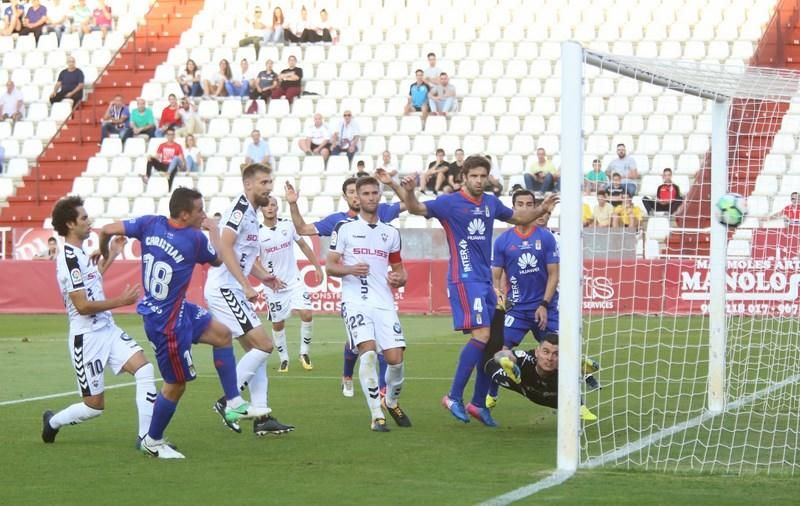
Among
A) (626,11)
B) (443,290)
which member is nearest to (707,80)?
(443,290)

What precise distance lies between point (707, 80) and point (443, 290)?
15371mm

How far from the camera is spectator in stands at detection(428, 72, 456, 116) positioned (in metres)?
29.9

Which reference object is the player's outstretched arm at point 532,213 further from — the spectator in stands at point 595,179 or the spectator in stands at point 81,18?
the spectator in stands at point 81,18

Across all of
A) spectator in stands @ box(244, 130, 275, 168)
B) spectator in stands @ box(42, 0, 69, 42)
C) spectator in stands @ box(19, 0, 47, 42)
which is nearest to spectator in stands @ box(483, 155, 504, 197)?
spectator in stands @ box(244, 130, 275, 168)

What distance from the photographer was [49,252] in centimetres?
2772

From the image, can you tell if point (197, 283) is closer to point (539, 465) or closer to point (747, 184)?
point (747, 184)

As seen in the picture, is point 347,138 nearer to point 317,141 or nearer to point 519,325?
point 317,141

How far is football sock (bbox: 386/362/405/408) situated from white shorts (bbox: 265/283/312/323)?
501cm

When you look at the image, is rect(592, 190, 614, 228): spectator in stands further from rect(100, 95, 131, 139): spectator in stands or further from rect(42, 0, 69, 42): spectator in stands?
rect(42, 0, 69, 42): spectator in stands

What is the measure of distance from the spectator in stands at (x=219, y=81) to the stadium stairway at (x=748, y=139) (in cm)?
1195

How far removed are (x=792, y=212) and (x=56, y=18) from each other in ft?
86.6

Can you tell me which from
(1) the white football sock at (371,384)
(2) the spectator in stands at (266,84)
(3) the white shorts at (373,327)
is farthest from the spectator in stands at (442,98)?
(1) the white football sock at (371,384)

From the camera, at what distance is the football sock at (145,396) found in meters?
9.55

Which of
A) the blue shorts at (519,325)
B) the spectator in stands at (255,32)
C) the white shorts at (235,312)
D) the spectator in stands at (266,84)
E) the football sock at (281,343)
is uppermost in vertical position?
the spectator in stands at (255,32)
